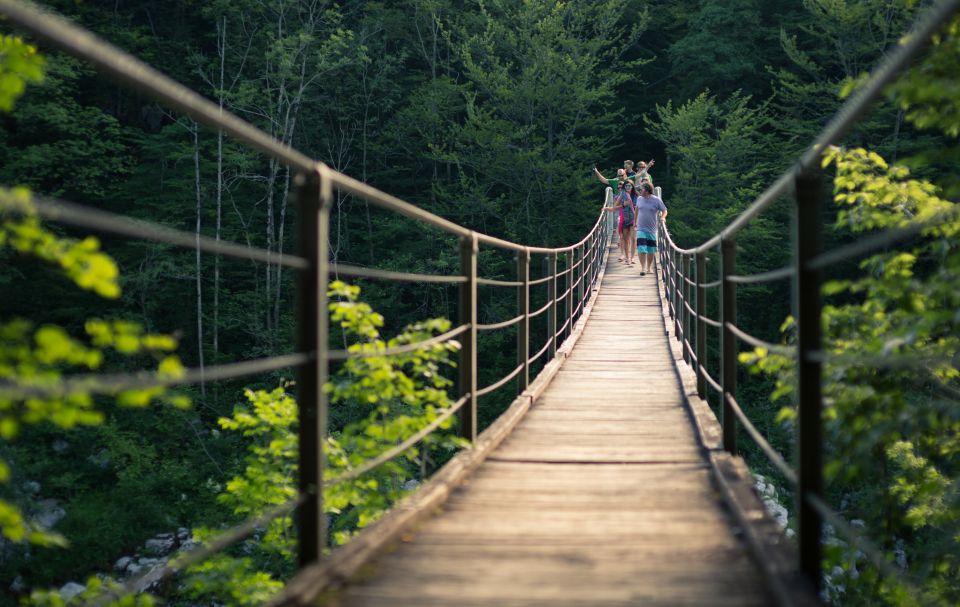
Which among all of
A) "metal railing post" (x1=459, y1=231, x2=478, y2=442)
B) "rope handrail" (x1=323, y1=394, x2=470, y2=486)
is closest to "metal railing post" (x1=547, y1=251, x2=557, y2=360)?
"metal railing post" (x1=459, y1=231, x2=478, y2=442)

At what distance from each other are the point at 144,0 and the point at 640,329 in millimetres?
23142

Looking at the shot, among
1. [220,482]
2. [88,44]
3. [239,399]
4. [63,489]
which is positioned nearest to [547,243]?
[239,399]

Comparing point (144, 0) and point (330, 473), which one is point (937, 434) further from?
point (144, 0)

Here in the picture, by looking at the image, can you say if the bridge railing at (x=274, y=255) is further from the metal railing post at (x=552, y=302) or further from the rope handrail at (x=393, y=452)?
the metal railing post at (x=552, y=302)

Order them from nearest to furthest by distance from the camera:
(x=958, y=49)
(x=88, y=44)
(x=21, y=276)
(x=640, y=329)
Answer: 1. (x=88, y=44)
2. (x=958, y=49)
3. (x=640, y=329)
4. (x=21, y=276)

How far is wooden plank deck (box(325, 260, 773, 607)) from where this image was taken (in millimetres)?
2389

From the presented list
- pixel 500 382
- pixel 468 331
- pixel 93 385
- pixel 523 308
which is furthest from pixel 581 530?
pixel 523 308

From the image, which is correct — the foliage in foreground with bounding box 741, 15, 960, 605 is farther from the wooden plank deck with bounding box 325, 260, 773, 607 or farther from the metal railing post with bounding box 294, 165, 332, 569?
the metal railing post with bounding box 294, 165, 332, 569

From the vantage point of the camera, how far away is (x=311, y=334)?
2.39 meters

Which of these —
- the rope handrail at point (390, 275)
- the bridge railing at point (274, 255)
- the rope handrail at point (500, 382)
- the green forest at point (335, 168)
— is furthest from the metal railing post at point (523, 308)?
the green forest at point (335, 168)

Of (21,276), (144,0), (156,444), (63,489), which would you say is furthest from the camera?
(144,0)

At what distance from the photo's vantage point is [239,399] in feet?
75.5

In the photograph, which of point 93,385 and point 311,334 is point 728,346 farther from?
point 93,385

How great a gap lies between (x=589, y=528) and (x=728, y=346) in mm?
1363
